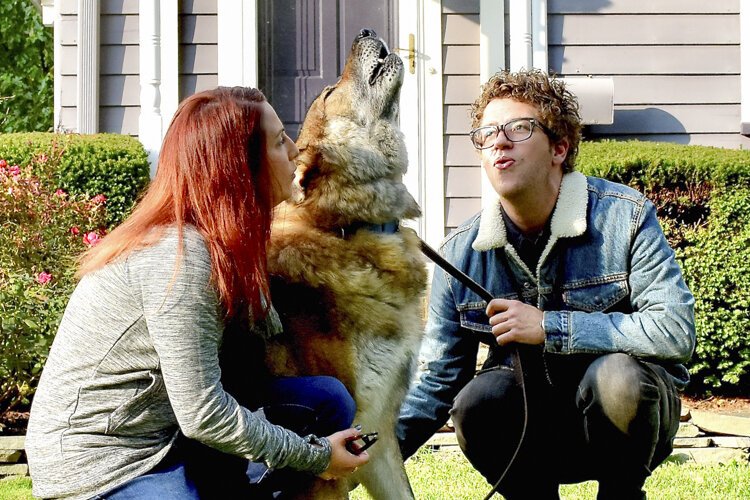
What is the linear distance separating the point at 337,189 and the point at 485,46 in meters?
4.06

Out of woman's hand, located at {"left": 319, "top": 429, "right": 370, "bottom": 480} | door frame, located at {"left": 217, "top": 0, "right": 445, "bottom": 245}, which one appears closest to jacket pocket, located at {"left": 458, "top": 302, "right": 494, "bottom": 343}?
woman's hand, located at {"left": 319, "top": 429, "right": 370, "bottom": 480}

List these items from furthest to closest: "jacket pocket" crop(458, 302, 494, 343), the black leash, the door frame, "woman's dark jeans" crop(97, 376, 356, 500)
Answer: the door frame < "jacket pocket" crop(458, 302, 494, 343) < the black leash < "woman's dark jeans" crop(97, 376, 356, 500)

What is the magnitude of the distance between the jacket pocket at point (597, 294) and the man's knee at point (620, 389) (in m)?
0.21

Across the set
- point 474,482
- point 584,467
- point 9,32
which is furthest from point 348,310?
point 9,32

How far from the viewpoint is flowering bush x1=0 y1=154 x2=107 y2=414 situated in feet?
14.1

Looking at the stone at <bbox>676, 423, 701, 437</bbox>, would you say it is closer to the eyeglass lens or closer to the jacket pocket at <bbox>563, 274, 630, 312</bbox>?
the jacket pocket at <bbox>563, 274, 630, 312</bbox>

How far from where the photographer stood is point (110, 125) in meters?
6.65

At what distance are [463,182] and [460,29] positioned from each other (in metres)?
1.04

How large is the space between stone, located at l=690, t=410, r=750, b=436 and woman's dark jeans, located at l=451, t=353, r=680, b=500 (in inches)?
74.9

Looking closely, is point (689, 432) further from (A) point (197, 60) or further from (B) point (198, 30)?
(B) point (198, 30)

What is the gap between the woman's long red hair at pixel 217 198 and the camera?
79.2 inches

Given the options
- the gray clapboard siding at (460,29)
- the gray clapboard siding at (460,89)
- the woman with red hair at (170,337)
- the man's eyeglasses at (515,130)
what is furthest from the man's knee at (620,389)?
the gray clapboard siding at (460,29)

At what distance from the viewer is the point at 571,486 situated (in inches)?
144

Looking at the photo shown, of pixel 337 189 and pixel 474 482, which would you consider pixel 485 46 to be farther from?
pixel 337 189
